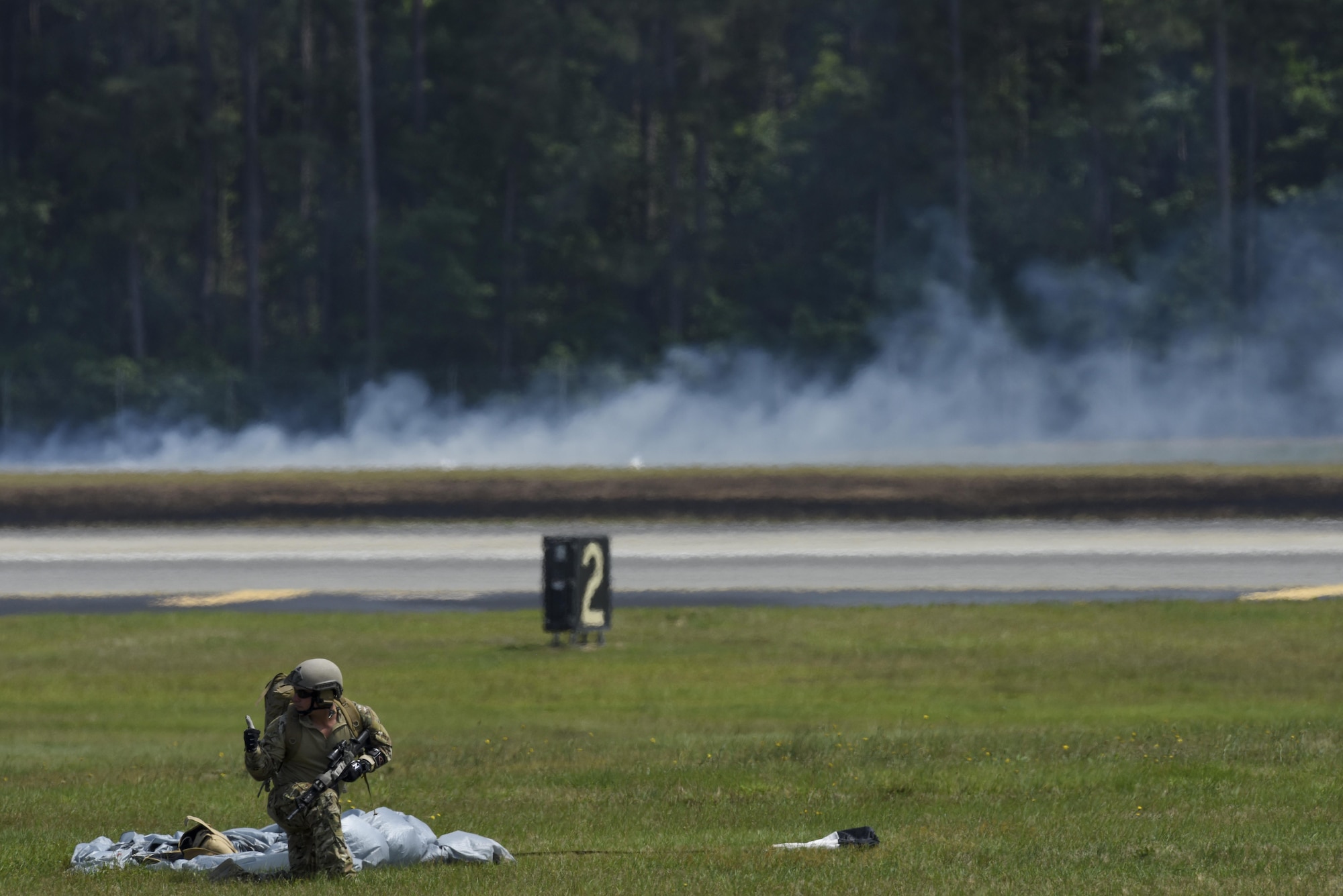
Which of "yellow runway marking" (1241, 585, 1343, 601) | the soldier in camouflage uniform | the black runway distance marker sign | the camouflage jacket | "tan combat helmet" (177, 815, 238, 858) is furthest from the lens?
"yellow runway marking" (1241, 585, 1343, 601)

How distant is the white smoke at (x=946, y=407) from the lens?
54938mm

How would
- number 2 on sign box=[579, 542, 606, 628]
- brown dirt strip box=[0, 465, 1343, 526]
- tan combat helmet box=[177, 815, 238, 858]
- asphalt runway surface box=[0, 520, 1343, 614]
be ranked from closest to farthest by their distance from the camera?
tan combat helmet box=[177, 815, 238, 858]
number 2 on sign box=[579, 542, 606, 628]
asphalt runway surface box=[0, 520, 1343, 614]
brown dirt strip box=[0, 465, 1343, 526]

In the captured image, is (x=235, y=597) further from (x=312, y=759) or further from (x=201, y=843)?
(x=312, y=759)

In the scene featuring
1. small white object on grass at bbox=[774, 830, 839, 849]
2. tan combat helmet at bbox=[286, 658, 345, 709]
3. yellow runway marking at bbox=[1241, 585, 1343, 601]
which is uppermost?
tan combat helmet at bbox=[286, 658, 345, 709]

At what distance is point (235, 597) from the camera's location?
2778cm

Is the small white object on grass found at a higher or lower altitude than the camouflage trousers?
lower

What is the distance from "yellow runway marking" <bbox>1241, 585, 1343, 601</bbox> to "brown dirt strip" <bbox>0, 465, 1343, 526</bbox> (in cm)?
1064

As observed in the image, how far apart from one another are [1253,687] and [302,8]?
221ft

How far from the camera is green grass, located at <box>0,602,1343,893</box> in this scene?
30.8ft

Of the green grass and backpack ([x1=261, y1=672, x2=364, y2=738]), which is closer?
backpack ([x1=261, y1=672, x2=364, y2=738])

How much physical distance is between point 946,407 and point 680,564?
2799 centimetres

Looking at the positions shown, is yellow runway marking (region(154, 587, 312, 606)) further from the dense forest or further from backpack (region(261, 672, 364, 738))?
the dense forest

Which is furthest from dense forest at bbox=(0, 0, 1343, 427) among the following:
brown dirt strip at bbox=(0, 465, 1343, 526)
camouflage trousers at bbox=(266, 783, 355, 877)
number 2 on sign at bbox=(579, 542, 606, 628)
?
camouflage trousers at bbox=(266, 783, 355, 877)

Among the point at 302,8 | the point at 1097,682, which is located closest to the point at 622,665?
the point at 1097,682
